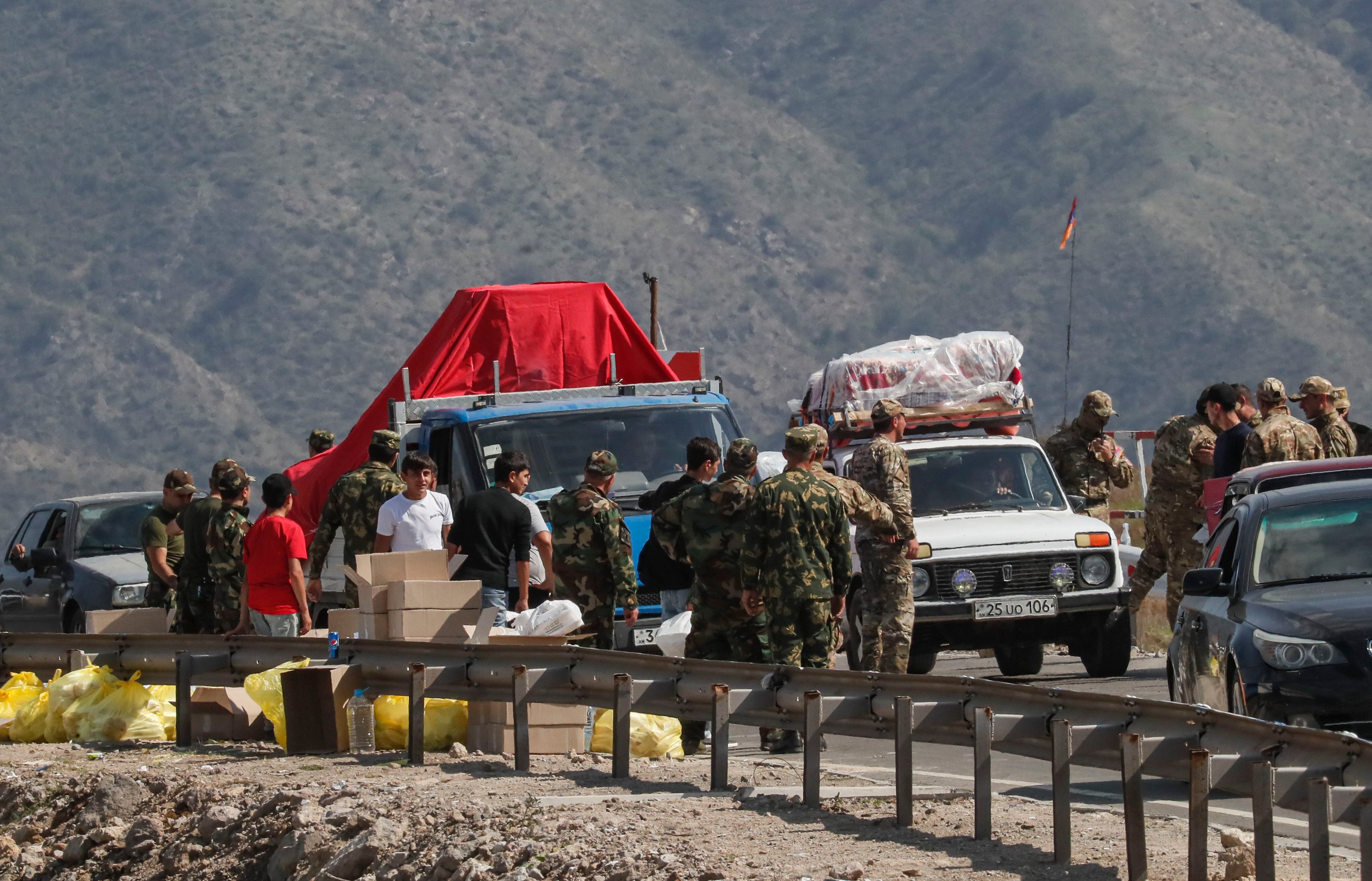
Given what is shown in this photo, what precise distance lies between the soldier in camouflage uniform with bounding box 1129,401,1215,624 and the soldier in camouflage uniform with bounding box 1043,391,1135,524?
1255 mm

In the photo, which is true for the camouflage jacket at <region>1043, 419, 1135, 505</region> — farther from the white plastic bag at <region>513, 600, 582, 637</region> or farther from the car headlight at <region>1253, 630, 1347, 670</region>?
the car headlight at <region>1253, 630, 1347, 670</region>

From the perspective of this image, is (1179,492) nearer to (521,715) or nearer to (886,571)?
(886,571)

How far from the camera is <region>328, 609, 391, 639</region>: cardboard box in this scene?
35.7ft

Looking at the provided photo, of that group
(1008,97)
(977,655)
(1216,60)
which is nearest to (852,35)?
(1008,97)

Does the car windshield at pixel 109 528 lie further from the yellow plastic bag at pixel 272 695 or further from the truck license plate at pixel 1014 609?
the truck license plate at pixel 1014 609

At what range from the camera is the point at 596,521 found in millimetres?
12055

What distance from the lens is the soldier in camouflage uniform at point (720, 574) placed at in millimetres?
10891

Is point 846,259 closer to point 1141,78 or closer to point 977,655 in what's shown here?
point 1141,78

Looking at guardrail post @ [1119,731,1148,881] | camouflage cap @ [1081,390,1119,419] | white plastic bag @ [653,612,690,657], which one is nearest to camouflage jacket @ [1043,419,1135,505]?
camouflage cap @ [1081,390,1119,419]

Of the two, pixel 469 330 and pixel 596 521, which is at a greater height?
pixel 469 330

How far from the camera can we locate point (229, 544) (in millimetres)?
12859

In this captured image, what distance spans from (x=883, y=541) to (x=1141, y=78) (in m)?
138

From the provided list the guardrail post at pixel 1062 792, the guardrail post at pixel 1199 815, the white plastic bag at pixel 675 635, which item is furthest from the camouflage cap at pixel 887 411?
the guardrail post at pixel 1199 815

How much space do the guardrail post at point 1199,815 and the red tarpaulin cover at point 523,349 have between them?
10071mm
